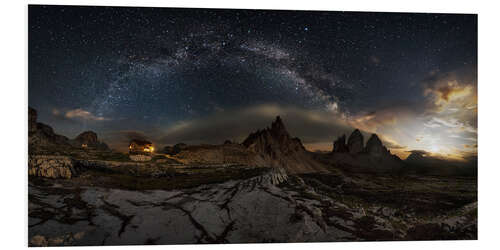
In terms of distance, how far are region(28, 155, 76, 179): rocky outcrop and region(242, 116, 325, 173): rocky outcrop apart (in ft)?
13.1

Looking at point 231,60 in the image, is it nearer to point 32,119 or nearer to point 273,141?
point 273,141

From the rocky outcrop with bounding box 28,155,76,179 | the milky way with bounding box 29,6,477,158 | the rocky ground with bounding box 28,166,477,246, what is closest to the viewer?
the rocky ground with bounding box 28,166,477,246

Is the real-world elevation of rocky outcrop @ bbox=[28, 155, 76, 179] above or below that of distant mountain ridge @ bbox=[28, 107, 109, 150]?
below

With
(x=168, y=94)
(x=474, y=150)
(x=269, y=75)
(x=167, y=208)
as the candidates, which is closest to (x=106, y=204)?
(x=167, y=208)

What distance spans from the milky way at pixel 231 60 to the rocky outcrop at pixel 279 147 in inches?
28.5

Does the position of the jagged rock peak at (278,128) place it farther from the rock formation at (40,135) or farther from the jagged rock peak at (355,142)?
the rock formation at (40,135)

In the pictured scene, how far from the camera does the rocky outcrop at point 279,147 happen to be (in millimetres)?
5785

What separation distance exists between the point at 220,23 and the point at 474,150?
6.90 m

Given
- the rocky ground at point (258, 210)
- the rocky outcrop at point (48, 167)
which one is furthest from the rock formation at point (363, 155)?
the rocky outcrop at point (48, 167)

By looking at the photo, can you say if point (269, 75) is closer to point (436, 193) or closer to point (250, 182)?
point (250, 182)

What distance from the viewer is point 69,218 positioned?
498cm

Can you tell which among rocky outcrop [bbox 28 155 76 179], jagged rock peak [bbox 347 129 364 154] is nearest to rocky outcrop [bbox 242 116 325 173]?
jagged rock peak [bbox 347 129 364 154]

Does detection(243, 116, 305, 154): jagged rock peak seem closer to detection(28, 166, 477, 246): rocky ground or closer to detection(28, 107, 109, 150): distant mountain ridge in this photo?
detection(28, 166, 477, 246): rocky ground

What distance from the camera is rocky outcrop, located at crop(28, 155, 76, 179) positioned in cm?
525
